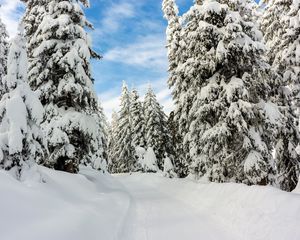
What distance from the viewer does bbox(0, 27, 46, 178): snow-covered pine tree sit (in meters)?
9.85

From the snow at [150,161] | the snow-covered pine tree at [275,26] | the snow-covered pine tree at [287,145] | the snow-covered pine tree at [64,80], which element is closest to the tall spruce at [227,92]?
the snow-covered pine tree at [287,145]

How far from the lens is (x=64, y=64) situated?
16781 millimetres

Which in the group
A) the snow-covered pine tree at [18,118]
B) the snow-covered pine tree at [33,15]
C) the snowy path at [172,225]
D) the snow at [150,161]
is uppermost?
the snow-covered pine tree at [33,15]

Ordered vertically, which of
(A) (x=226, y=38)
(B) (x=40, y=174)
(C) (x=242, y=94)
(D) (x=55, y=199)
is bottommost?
(D) (x=55, y=199)

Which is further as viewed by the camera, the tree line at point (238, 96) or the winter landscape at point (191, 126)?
the tree line at point (238, 96)

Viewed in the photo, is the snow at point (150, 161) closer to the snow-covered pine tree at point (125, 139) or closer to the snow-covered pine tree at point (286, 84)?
the snow-covered pine tree at point (125, 139)

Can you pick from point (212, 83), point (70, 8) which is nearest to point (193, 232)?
point (212, 83)

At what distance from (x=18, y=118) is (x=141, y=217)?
17.6 feet

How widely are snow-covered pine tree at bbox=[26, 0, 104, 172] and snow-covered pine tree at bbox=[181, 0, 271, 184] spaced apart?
18.6 ft

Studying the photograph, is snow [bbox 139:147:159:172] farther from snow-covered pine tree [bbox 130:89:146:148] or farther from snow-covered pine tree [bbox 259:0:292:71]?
snow-covered pine tree [bbox 259:0:292:71]

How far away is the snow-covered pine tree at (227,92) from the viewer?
15062 mm

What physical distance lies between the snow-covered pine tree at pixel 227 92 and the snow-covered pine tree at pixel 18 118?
332 inches

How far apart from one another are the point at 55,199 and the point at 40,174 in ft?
5.05

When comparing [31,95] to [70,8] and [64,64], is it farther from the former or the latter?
[70,8]
